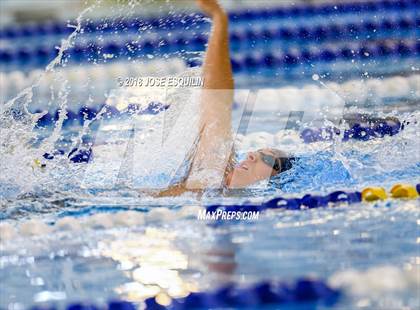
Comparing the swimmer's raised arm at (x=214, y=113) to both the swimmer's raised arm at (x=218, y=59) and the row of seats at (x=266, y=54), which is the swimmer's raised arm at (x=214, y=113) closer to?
the swimmer's raised arm at (x=218, y=59)

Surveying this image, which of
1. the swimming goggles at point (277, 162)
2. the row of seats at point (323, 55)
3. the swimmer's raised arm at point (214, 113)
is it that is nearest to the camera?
the swimming goggles at point (277, 162)

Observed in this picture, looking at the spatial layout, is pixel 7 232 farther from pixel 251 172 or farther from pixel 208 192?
pixel 251 172

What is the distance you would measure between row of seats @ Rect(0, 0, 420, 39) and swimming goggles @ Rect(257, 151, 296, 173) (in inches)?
84.5

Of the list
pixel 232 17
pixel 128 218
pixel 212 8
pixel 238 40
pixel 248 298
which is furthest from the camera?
pixel 232 17

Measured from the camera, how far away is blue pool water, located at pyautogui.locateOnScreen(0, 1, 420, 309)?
2045mm

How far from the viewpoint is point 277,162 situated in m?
2.99

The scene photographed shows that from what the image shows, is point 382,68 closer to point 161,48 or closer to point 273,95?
Result: point 273,95

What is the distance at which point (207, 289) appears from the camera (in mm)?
1930

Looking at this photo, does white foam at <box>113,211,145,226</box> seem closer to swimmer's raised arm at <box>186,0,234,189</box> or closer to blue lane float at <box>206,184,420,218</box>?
blue lane float at <box>206,184,420,218</box>

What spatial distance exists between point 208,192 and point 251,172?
0.64ft

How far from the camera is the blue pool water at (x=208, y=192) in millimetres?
2045

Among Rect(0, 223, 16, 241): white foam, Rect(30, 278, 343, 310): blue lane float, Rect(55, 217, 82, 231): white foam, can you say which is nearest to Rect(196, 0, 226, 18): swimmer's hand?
Rect(55, 217, 82, 231): white foam

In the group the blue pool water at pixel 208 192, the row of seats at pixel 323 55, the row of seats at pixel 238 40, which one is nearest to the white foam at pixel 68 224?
the blue pool water at pixel 208 192

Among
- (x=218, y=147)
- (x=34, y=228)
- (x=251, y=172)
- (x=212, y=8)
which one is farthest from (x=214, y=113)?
(x=34, y=228)
